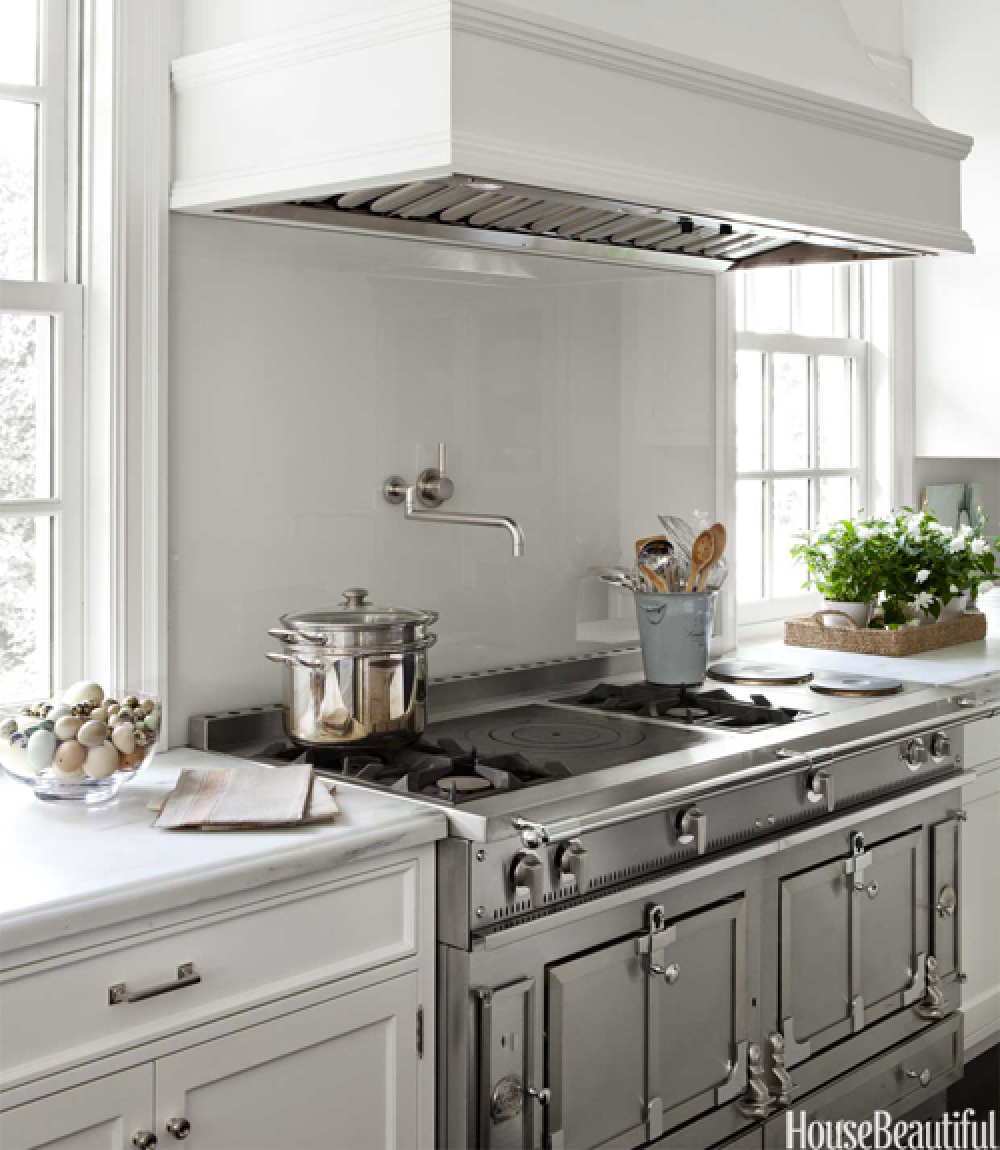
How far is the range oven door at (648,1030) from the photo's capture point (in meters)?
1.97

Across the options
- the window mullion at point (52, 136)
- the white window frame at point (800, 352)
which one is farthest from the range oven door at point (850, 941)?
the window mullion at point (52, 136)

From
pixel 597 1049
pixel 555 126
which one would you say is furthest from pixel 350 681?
pixel 555 126

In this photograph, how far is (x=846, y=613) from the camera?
338cm

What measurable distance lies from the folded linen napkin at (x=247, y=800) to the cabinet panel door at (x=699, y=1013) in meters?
0.59

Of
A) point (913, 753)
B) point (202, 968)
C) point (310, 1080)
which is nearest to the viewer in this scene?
point (202, 968)

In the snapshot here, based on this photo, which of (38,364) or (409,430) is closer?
(38,364)

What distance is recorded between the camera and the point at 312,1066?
5.74 feet

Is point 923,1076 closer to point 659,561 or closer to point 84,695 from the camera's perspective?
point 659,561

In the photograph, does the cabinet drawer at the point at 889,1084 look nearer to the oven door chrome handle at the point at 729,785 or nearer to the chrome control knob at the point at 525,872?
the oven door chrome handle at the point at 729,785

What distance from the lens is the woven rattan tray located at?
3.28m

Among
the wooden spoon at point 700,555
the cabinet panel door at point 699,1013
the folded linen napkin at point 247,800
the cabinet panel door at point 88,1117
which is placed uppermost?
the wooden spoon at point 700,555

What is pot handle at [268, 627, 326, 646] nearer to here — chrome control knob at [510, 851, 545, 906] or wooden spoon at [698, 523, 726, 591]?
chrome control knob at [510, 851, 545, 906]

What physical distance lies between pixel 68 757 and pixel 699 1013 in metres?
1.05

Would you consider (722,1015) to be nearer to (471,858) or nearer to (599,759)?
(599,759)
